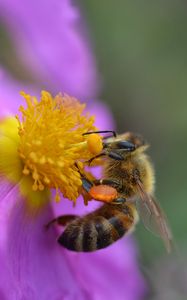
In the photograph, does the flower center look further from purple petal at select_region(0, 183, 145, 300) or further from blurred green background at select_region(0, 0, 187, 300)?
blurred green background at select_region(0, 0, 187, 300)

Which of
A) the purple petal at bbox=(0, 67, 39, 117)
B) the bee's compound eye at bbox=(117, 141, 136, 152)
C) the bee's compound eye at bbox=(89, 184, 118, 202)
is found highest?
the purple petal at bbox=(0, 67, 39, 117)

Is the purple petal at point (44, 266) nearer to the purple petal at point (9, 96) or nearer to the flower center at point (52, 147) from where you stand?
the flower center at point (52, 147)

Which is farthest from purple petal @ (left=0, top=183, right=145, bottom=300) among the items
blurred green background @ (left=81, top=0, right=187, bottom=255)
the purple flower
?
blurred green background @ (left=81, top=0, right=187, bottom=255)

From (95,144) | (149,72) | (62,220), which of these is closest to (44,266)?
(62,220)

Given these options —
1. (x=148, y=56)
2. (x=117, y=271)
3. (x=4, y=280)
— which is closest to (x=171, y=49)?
(x=148, y=56)

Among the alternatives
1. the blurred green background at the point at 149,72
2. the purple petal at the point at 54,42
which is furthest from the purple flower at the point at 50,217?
the blurred green background at the point at 149,72

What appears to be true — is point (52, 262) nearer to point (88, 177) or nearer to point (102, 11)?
point (88, 177)
